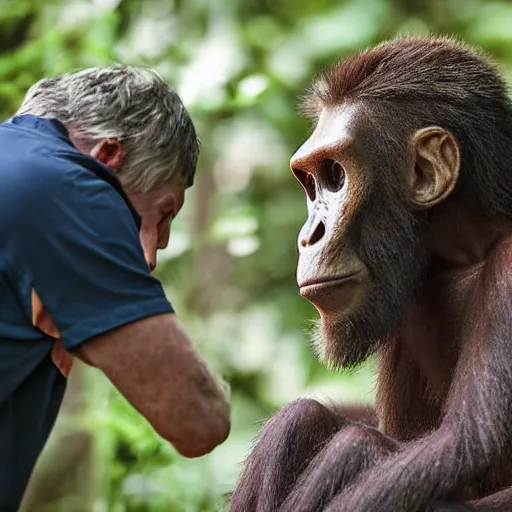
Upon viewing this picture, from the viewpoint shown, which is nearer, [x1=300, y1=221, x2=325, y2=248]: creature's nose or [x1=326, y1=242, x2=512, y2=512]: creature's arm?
[x1=326, y1=242, x2=512, y2=512]: creature's arm

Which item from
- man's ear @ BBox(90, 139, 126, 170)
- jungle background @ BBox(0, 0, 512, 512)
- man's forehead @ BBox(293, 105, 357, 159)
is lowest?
jungle background @ BBox(0, 0, 512, 512)

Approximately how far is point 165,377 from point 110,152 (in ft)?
2.75

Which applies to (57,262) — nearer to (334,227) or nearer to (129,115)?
(129,115)

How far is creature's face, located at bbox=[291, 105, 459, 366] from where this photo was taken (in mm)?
4129

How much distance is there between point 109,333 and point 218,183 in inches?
284

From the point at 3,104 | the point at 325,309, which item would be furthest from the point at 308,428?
the point at 3,104

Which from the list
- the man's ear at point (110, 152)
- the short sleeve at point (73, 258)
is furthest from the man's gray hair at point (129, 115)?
the short sleeve at point (73, 258)

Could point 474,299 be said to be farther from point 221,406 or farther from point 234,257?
point 234,257

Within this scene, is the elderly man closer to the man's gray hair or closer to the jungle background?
the man's gray hair

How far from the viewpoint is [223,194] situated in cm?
949

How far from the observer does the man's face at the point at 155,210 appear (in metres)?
3.56

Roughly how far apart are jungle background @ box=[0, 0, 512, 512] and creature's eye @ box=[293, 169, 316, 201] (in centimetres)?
114

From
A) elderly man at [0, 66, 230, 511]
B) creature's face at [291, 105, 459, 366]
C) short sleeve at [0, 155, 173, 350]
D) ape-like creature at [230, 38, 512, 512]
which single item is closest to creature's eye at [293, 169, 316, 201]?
ape-like creature at [230, 38, 512, 512]

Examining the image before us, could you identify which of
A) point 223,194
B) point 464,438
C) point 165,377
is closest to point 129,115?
point 165,377
